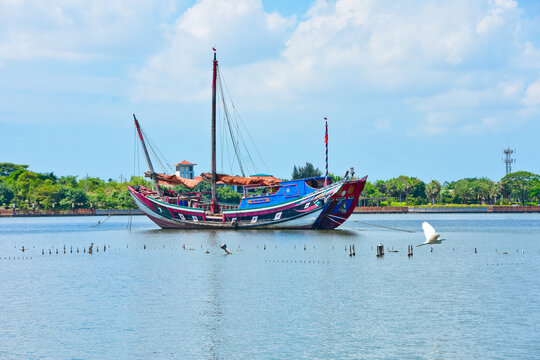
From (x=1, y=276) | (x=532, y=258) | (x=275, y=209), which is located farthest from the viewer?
(x=275, y=209)

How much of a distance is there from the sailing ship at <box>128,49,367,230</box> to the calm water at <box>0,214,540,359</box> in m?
12.6

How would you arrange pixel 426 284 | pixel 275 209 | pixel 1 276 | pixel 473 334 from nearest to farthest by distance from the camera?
pixel 473 334 < pixel 426 284 < pixel 1 276 < pixel 275 209

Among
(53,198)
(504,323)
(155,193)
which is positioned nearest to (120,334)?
(504,323)

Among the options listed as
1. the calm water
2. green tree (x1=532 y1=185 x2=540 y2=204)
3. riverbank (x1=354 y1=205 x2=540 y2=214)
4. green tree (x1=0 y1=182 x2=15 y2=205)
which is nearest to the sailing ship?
the calm water

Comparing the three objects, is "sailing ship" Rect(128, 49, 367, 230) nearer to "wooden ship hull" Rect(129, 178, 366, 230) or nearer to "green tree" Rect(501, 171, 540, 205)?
"wooden ship hull" Rect(129, 178, 366, 230)

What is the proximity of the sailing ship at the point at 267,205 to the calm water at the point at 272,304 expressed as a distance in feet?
41.3

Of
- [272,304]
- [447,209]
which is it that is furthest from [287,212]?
[447,209]

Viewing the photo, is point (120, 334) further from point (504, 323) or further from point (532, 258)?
point (532, 258)

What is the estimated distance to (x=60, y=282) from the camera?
43.6 m

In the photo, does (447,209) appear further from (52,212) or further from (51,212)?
(51,212)

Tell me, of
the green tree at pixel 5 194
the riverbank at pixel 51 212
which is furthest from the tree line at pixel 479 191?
the green tree at pixel 5 194

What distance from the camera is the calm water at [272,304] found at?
2684cm

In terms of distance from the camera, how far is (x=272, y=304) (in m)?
35.1

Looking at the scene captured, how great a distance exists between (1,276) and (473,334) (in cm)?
3283
